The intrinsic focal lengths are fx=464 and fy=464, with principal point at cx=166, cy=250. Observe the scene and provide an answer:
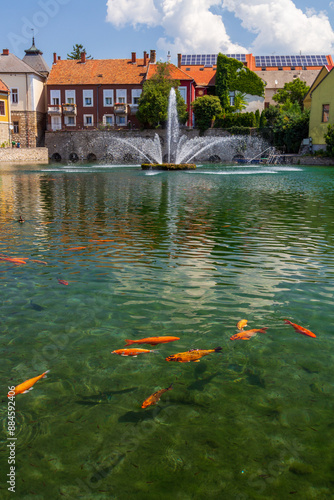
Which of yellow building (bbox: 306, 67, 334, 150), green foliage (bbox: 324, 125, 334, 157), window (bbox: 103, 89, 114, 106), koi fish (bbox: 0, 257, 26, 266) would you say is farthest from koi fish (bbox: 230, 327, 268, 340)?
window (bbox: 103, 89, 114, 106)

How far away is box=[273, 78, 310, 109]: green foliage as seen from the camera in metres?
69.9

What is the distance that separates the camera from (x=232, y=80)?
217ft

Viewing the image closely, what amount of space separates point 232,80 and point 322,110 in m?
21.2

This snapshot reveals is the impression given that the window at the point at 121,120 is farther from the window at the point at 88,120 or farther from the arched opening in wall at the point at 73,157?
the arched opening in wall at the point at 73,157

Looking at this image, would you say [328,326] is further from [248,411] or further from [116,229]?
[116,229]

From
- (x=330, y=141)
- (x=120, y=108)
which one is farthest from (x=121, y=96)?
(x=330, y=141)

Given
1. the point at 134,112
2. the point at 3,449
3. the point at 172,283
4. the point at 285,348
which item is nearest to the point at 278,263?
the point at 172,283

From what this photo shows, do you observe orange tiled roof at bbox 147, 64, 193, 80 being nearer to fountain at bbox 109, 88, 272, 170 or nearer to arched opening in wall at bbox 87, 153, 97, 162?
fountain at bbox 109, 88, 272, 170

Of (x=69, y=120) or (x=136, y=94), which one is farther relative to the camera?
(x=69, y=120)

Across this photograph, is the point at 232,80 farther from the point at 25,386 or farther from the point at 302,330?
the point at 25,386

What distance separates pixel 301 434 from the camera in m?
2.84

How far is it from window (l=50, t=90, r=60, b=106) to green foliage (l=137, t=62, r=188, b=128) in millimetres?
12927

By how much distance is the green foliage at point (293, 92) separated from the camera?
6994 cm

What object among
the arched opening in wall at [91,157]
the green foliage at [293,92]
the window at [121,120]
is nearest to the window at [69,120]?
the arched opening in wall at [91,157]
